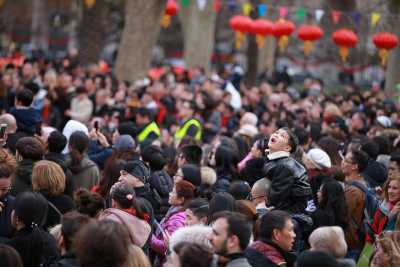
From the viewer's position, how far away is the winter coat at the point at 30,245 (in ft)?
25.5

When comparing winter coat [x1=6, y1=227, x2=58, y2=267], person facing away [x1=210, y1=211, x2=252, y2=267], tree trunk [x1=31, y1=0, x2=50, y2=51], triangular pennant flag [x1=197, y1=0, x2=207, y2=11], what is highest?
person facing away [x1=210, y1=211, x2=252, y2=267]

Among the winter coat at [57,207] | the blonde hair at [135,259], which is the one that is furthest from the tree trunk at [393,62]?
the blonde hair at [135,259]

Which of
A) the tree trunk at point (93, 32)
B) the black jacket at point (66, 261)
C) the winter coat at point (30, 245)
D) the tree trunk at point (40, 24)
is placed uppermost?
the black jacket at point (66, 261)

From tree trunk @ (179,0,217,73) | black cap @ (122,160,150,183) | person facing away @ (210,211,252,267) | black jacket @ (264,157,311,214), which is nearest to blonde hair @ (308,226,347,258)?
person facing away @ (210,211,252,267)

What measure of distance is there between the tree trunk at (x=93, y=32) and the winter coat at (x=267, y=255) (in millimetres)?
24778

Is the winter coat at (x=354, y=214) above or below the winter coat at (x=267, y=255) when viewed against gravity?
below

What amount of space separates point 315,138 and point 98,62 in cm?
1800

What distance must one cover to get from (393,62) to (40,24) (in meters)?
27.8

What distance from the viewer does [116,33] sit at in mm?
44500

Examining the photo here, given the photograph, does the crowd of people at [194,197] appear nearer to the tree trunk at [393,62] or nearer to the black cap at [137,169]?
the black cap at [137,169]

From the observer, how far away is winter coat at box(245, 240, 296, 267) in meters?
7.45

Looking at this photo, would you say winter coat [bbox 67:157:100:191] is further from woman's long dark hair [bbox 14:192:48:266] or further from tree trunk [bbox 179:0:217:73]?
tree trunk [bbox 179:0:217:73]

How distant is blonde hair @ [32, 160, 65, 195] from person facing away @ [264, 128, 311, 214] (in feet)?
6.20

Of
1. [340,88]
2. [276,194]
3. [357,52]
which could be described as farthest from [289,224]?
[357,52]
